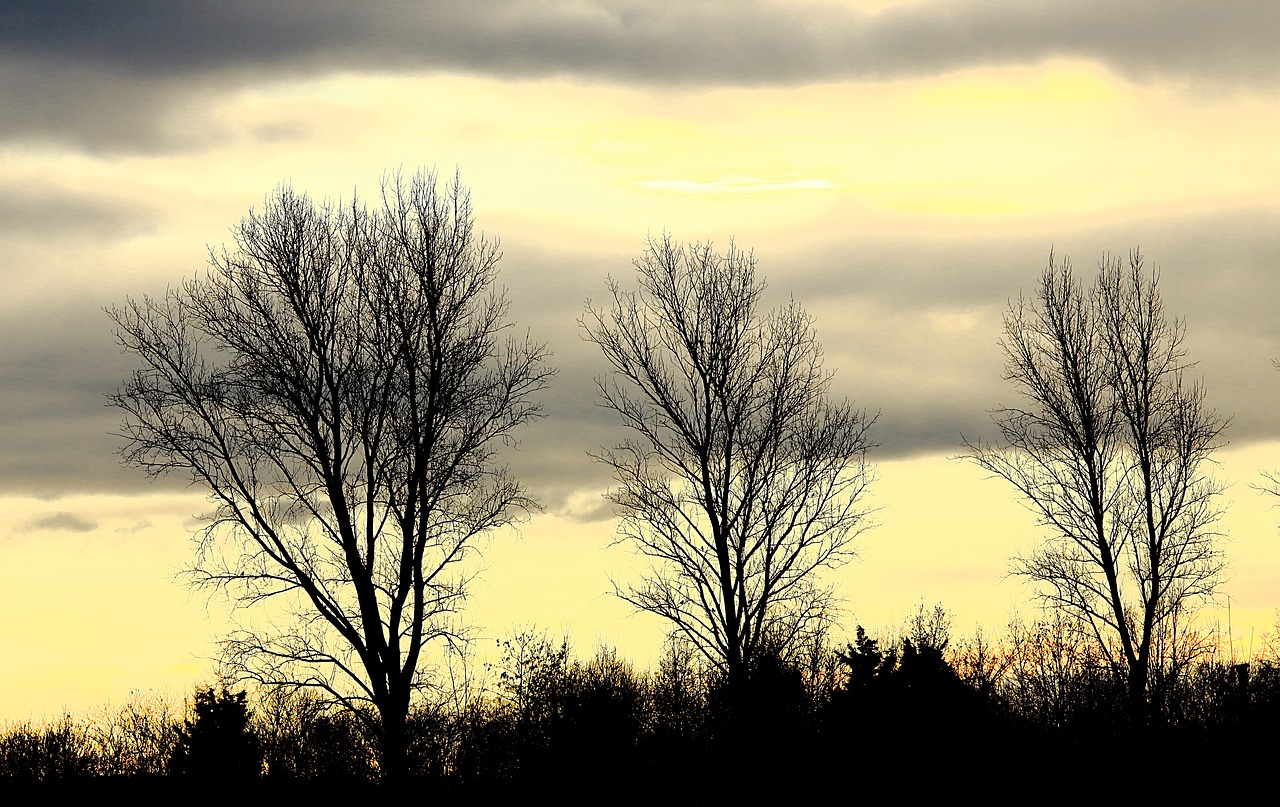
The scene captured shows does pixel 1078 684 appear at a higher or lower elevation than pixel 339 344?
lower

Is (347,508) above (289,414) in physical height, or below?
below

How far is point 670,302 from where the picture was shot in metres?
29.8

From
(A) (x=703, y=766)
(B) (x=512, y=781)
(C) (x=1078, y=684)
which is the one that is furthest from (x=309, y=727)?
(C) (x=1078, y=684)

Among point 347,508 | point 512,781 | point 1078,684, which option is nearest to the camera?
point 347,508

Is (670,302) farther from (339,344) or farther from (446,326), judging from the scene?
(339,344)

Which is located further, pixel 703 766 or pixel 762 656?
pixel 703 766

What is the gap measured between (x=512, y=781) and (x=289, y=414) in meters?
13.8

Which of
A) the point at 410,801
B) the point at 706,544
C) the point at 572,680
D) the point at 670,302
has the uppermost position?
the point at 670,302

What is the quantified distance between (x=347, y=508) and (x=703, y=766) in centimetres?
1409

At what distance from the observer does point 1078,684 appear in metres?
42.2

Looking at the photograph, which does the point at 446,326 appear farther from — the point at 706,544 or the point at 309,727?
the point at 309,727

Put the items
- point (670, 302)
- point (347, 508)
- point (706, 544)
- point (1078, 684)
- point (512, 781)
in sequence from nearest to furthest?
point (347, 508) < point (706, 544) < point (670, 302) < point (512, 781) < point (1078, 684)

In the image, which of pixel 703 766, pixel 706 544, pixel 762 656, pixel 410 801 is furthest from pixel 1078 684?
pixel 410 801

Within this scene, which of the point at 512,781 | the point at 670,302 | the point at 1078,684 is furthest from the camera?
the point at 1078,684
